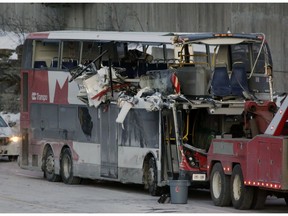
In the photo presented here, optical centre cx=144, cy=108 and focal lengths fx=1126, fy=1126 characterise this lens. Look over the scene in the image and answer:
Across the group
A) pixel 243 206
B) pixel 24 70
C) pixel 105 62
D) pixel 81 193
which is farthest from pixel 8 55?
pixel 243 206

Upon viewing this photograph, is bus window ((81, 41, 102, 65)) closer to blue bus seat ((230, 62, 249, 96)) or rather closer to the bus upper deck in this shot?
the bus upper deck

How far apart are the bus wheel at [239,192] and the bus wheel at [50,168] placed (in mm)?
8815

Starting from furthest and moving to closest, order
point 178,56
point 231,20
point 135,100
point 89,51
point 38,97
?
point 231,20 → point 38,97 → point 89,51 → point 135,100 → point 178,56

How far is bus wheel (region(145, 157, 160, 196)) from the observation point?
24766mm

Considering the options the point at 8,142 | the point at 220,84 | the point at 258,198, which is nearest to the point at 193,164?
the point at 220,84

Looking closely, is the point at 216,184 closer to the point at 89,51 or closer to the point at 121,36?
the point at 121,36

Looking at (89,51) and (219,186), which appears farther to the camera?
(89,51)

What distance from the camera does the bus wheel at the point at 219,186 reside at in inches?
875

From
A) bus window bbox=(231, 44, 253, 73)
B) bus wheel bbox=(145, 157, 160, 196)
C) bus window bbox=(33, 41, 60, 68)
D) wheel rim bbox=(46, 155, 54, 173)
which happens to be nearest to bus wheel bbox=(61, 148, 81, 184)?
wheel rim bbox=(46, 155, 54, 173)

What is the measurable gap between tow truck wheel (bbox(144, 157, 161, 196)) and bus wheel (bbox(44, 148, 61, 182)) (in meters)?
5.02

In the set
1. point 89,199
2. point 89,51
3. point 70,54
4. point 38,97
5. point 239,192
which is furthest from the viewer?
point 38,97

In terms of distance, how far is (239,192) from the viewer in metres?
21.8

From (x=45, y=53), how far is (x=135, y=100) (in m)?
5.53

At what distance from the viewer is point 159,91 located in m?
25.1
